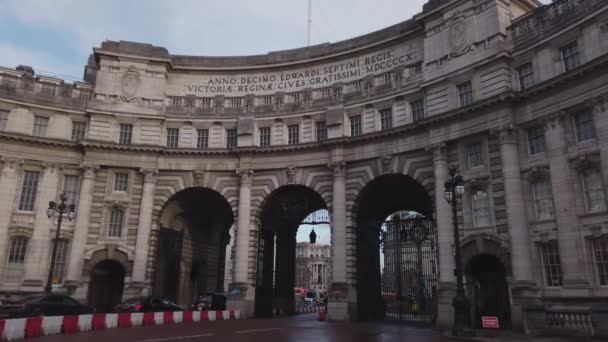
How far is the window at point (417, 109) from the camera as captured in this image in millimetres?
33406

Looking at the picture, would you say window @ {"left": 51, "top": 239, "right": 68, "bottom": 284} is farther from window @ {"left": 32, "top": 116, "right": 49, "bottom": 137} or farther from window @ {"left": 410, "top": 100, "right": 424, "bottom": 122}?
window @ {"left": 410, "top": 100, "right": 424, "bottom": 122}

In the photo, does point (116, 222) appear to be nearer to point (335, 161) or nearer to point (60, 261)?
point (60, 261)

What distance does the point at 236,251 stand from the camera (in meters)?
36.2

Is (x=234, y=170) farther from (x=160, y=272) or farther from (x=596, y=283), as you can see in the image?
(x=596, y=283)

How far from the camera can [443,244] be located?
2933 centimetres

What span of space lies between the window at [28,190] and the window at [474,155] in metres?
30.6

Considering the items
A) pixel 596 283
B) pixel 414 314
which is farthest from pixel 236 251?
pixel 596 283

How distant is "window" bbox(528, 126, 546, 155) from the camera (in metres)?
26.8

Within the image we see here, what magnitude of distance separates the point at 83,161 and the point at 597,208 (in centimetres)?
3379

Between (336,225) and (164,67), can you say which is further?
(164,67)

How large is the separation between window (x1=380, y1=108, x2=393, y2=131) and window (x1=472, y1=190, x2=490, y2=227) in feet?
28.5

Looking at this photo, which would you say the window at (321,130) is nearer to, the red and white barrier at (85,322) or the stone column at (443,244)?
the stone column at (443,244)

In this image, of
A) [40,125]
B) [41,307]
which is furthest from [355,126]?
[40,125]

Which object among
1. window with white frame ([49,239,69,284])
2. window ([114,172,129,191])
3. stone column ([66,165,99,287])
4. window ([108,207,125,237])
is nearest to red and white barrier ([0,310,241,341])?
window ([108,207,125,237])
